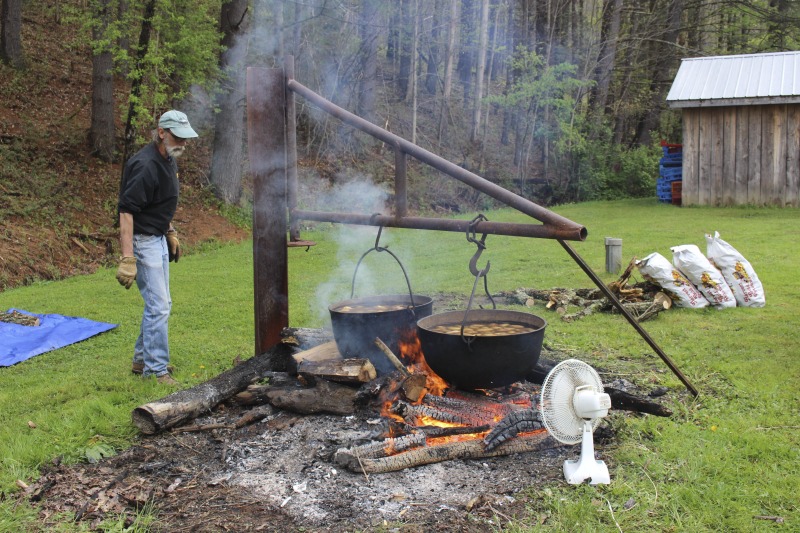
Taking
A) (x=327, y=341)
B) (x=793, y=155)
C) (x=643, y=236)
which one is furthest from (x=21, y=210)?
(x=793, y=155)

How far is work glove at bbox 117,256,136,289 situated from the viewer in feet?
16.5

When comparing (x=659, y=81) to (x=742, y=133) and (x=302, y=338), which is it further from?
(x=302, y=338)

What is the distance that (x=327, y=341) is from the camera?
5.24 meters

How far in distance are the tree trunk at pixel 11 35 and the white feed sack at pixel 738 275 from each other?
17.4 meters

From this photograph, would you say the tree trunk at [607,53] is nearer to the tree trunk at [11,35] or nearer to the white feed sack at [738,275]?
the white feed sack at [738,275]

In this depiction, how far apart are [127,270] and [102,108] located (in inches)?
464

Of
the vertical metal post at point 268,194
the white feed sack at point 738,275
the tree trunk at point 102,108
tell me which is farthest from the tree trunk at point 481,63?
the vertical metal post at point 268,194

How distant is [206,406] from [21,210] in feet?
33.6

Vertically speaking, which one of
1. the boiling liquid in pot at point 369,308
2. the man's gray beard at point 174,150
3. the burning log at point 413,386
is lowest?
the burning log at point 413,386

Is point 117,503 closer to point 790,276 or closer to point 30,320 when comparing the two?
point 30,320

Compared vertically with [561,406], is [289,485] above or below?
below

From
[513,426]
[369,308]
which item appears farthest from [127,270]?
[513,426]

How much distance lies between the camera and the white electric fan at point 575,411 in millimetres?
3270

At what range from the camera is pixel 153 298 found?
5332 millimetres
